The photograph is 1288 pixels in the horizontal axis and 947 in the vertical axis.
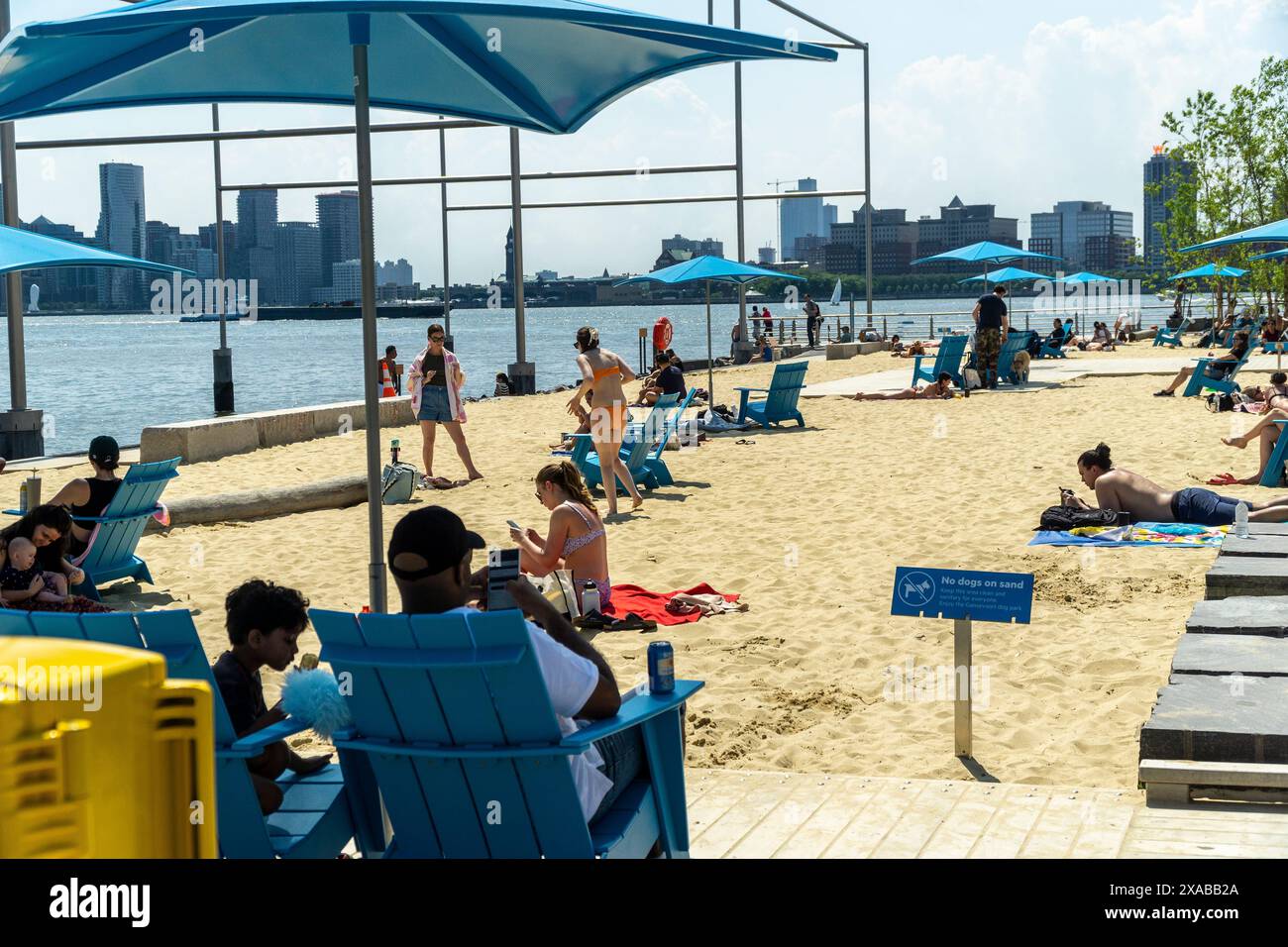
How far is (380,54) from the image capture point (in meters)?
5.05

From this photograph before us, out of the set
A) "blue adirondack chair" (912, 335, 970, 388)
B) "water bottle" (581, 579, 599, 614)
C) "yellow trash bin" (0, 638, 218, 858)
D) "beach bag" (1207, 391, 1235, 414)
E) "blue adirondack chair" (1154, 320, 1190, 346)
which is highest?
"blue adirondack chair" (1154, 320, 1190, 346)

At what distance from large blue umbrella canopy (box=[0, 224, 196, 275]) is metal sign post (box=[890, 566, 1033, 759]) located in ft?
16.9

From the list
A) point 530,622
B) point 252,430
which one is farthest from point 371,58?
point 252,430

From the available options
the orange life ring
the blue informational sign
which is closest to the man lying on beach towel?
the blue informational sign

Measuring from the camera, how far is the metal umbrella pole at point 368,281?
13.8 ft

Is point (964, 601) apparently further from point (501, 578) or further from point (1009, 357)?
point (1009, 357)

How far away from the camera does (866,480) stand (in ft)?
38.6

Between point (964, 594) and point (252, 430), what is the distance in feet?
38.3

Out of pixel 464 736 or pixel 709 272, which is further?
pixel 709 272

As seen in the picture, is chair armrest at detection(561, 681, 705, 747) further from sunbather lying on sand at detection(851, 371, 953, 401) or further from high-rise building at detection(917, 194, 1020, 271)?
high-rise building at detection(917, 194, 1020, 271)

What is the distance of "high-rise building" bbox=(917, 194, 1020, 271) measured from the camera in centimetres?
5027

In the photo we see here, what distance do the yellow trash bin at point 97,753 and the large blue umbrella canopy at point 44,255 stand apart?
21.7 feet

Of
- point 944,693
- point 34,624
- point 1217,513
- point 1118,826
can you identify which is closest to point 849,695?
point 944,693

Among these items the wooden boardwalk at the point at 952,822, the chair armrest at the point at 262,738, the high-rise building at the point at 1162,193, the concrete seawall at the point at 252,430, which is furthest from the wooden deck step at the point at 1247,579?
the high-rise building at the point at 1162,193
